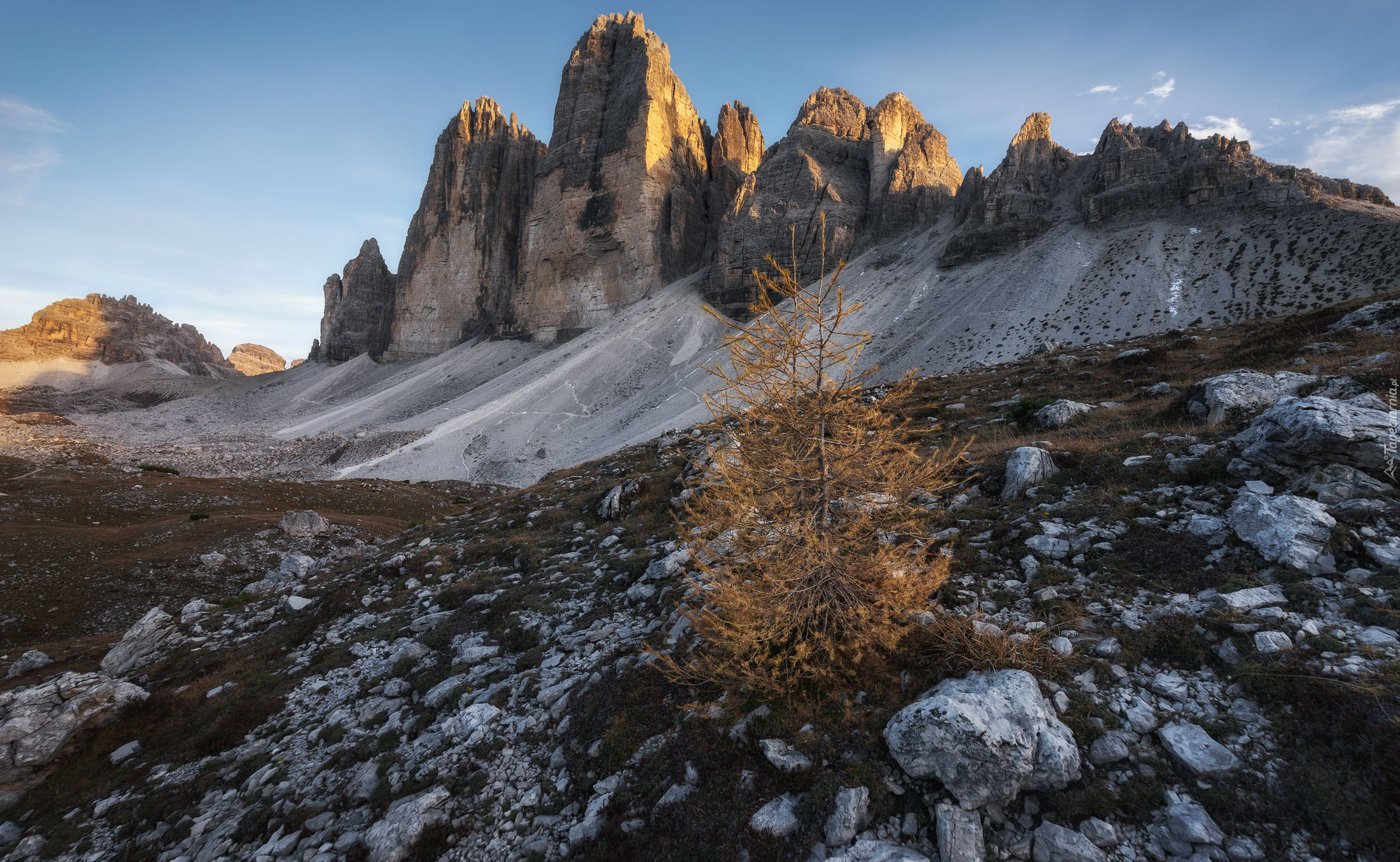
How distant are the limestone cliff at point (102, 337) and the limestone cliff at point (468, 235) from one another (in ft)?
251

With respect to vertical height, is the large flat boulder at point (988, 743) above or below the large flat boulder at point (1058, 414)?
below

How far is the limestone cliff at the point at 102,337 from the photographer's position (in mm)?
114312

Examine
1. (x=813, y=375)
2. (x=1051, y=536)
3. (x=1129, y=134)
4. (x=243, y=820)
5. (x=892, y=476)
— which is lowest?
(x=243, y=820)

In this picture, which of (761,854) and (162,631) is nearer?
(761,854)

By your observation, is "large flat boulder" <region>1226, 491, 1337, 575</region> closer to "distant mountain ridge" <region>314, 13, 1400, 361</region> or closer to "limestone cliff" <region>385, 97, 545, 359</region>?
"distant mountain ridge" <region>314, 13, 1400, 361</region>

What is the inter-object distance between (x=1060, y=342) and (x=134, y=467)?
234ft

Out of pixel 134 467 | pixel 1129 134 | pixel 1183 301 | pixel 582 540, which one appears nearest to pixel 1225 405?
pixel 582 540

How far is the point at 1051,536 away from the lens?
7.45 m

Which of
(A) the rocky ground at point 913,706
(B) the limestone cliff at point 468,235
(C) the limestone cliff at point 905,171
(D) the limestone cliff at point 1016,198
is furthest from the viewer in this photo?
(B) the limestone cliff at point 468,235

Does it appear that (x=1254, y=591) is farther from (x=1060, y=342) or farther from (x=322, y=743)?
(x=1060, y=342)

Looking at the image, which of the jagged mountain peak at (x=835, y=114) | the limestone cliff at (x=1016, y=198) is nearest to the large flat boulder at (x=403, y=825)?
the limestone cliff at (x=1016, y=198)

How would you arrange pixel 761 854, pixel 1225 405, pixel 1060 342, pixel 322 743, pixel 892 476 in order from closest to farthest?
pixel 761 854, pixel 892 476, pixel 322 743, pixel 1225 405, pixel 1060 342

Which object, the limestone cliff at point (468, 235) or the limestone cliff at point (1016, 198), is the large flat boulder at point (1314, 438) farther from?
the limestone cliff at point (468, 235)

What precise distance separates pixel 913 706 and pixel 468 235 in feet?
388
